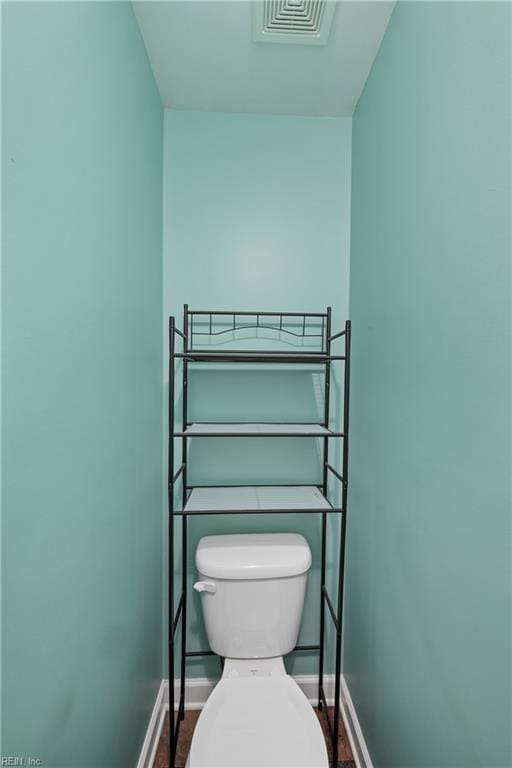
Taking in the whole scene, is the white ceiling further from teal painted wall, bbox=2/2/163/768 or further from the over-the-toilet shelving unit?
the over-the-toilet shelving unit

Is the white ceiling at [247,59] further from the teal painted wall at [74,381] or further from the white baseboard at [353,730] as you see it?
the white baseboard at [353,730]

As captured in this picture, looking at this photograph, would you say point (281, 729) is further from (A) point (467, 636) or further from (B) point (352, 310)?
(B) point (352, 310)

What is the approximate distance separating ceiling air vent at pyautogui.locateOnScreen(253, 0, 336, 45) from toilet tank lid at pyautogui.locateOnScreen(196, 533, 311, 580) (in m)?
1.68

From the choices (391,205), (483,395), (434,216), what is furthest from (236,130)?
(483,395)

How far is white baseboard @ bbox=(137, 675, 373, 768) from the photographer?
1253 mm

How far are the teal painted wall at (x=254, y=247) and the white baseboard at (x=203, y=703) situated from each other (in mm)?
81

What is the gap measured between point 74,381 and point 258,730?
1.08m

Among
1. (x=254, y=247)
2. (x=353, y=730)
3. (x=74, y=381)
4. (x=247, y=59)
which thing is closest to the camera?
(x=74, y=381)

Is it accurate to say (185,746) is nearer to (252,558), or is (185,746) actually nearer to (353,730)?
(353,730)

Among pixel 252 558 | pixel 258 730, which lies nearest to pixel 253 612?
pixel 252 558

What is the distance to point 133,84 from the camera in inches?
42.1

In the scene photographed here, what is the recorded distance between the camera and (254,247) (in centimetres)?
148

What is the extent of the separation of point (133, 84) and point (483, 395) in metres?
1.26

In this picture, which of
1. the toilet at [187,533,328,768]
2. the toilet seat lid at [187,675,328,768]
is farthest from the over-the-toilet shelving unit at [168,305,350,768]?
the toilet seat lid at [187,675,328,768]
